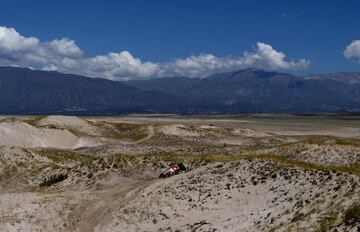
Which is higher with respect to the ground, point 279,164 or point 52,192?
point 279,164

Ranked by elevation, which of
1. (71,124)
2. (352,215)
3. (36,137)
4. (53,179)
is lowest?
(53,179)

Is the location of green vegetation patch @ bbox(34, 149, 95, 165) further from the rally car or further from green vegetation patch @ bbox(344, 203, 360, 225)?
green vegetation patch @ bbox(344, 203, 360, 225)

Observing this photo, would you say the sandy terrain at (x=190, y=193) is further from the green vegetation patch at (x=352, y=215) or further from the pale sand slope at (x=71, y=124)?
the pale sand slope at (x=71, y=124)

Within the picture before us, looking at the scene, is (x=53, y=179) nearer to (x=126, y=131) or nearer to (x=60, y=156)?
(x=60, y=156)

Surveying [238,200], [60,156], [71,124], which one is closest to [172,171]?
[238,200]

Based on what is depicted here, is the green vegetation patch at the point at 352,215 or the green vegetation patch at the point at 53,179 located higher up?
the green vegetation patch at the point at 352,215

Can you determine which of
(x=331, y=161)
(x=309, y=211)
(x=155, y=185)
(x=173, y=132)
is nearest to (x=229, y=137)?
(x=173, y=132)

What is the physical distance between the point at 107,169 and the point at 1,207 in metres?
10.9

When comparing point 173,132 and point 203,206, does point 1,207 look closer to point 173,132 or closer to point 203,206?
point 203,206

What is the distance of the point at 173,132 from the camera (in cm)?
10769

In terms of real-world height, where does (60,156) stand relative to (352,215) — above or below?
below

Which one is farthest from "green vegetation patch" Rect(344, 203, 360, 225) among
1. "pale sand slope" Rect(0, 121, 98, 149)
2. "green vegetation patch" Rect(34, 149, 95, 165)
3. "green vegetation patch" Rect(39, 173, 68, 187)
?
"pale sand slope" Rect(0, 121, 98, 149)

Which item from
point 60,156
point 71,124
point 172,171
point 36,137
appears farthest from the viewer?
point 71,124

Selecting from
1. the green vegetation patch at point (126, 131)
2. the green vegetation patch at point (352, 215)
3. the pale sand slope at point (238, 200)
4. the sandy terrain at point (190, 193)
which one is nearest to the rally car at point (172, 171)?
the sandy terrain at point (190, 193)
